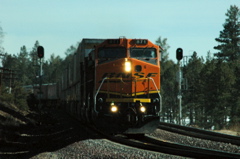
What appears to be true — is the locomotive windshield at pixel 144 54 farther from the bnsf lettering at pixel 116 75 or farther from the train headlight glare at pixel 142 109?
the train headlight glare at pixel 142 109

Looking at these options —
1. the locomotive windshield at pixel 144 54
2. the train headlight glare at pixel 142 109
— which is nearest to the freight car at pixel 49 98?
the locomotive windshield at pixel 144 54

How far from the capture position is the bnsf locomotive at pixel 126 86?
14.2 metres

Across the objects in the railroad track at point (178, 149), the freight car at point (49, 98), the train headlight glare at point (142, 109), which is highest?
the freight car at point (49, 98)

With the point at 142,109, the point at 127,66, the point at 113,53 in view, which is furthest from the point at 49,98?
the point at 142,109

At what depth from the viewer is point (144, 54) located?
15.1m

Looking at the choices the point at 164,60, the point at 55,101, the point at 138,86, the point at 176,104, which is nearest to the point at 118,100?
the point at 138,86

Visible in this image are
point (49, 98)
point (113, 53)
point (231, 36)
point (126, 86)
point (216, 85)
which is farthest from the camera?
point (231, 36)

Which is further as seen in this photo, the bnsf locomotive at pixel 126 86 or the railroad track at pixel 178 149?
the bnsf locomotive at pixel 126 86

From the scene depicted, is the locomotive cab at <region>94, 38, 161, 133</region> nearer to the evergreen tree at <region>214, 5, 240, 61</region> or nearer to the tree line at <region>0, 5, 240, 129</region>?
the tree line at <region>0, 5, 240, 129</region>

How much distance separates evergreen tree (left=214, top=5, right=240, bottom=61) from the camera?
8394cm

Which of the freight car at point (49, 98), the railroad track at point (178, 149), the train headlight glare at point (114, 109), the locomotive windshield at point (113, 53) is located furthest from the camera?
the freight car at point (49, 98)

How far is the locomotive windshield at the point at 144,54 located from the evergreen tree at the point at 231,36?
71027mm

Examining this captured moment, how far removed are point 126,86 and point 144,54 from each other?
4.58 feet

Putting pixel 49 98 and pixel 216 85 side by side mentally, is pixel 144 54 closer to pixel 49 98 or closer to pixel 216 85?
pixel 49 98
